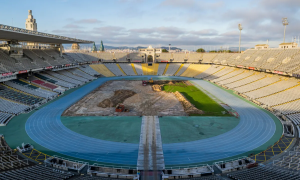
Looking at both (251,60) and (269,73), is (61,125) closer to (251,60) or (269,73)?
(269,73)

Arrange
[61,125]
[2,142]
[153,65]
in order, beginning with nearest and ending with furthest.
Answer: [2,142] < [61,125] < [153,65]

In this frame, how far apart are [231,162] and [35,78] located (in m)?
45.8

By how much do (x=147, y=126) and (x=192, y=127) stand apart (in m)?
5.73

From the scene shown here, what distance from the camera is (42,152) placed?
60.0 feet

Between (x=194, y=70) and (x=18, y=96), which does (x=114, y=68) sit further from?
(x=18, y=96)

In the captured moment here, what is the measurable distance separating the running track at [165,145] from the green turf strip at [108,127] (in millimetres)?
886

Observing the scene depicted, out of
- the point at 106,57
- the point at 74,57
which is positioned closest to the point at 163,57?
the point at 106,57

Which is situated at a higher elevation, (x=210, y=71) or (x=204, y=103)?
(x=210, y=71)

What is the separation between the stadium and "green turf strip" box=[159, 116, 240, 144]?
119 mm

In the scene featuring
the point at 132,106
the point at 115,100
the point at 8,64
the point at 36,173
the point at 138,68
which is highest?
the point at 138,68

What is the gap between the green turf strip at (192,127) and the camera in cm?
2156

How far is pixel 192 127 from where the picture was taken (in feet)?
80.1

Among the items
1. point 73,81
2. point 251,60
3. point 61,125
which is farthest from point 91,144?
point 251,60

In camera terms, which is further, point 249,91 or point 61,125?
point 249,91
